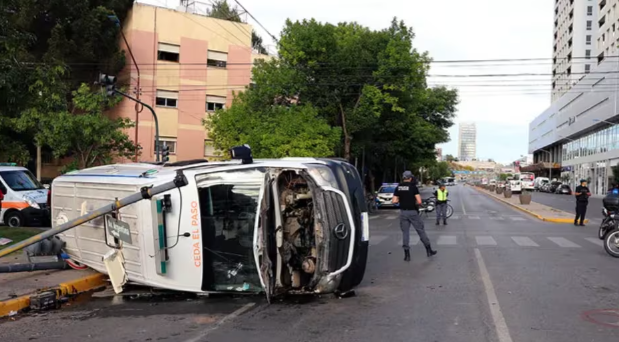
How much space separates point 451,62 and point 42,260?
2457cm

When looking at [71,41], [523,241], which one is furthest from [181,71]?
[523,241]

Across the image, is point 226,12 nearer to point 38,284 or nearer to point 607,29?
point 38,284

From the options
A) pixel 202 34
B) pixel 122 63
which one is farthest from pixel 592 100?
pixel 122 63

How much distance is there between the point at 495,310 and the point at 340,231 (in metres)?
2.21

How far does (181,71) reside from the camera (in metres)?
36.5

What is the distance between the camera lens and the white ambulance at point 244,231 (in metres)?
6.92

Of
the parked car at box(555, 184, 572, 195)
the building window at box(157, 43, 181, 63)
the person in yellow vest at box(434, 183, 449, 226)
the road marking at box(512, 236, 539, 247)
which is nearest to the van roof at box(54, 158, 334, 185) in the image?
the road marking at box(512, 236, 539, 247)

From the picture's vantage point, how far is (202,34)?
36.9 meters

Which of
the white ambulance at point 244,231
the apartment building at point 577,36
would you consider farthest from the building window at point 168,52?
the apartment building at point 577,36

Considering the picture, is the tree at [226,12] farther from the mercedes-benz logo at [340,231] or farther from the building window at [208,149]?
the mercedes-benz logo at [340,231]

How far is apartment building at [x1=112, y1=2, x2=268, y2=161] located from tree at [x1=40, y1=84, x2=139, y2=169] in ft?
32.9

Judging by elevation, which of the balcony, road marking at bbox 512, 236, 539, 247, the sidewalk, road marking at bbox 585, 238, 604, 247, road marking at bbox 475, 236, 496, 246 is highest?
the balcony

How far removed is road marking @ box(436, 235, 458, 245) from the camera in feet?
46.1

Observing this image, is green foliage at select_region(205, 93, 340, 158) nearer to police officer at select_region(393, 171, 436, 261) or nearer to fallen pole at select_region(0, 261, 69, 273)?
police officer at select_region(393, 171, 436, 261)
